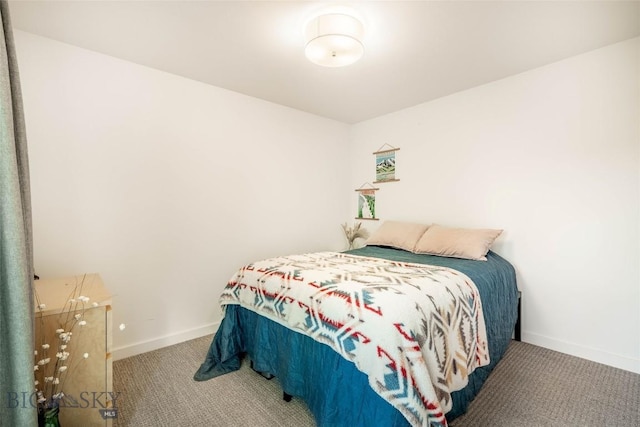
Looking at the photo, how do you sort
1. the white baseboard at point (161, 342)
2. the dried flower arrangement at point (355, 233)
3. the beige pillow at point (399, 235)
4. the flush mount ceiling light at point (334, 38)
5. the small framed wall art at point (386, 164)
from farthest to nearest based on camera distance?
the dried flower arrangement at point (355, 233) < the small framed wall art at point (386, 164) < the beige pillow at point (399, 235) < the white baseboard at point (161, 342) < the flush mount ceiling light at point (334, 38)

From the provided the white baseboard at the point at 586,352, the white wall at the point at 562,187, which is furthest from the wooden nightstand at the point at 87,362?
the white baseboard at the point at 586,352

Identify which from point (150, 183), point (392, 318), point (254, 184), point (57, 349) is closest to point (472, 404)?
point (392, 318)

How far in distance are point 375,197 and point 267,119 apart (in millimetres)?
1639

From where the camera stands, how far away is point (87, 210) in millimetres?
2184

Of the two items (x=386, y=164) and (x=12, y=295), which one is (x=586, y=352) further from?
(x=12, y=295)

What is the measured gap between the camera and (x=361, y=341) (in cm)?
126

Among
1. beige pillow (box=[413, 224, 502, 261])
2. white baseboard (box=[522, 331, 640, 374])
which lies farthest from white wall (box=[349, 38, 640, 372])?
beige pillow (box=[413, 224, 502, 261])

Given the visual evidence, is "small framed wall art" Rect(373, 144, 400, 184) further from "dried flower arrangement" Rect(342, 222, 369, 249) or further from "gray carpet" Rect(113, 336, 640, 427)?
"gray carpet" Rect(113, 336, 640, 427)

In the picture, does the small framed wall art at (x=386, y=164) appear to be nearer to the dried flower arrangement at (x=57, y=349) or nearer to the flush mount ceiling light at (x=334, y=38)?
the flush mount ceiling light at (x=334, y=38)

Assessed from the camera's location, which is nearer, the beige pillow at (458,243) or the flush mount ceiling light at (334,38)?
the flush mount ceiling light at (334,38)

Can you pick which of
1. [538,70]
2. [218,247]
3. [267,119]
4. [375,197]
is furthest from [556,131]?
[218,247]

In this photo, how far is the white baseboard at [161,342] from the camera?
2289 millimetres

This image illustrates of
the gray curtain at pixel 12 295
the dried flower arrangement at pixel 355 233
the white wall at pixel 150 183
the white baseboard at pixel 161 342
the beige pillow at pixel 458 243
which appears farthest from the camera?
the dried flower arrangement at pixel 355 233

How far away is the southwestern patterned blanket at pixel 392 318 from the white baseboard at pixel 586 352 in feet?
3.91
